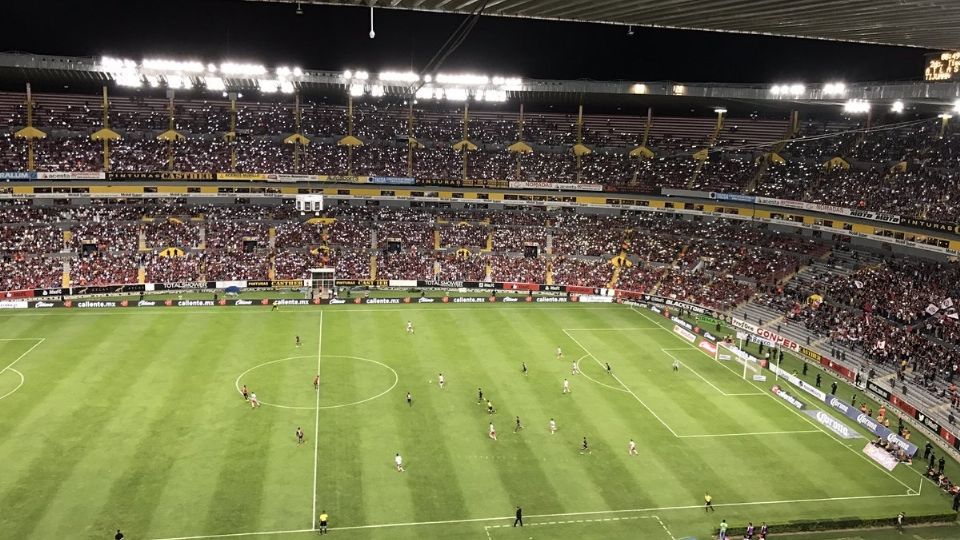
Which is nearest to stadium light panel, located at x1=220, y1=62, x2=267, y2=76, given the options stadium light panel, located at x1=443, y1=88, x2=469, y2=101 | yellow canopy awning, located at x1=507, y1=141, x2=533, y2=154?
stadium light panel, located at x1=443, y1=88, x2=469, y2=101

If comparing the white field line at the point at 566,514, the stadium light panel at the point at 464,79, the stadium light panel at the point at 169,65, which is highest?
the stadium light panel at the point at 464,79

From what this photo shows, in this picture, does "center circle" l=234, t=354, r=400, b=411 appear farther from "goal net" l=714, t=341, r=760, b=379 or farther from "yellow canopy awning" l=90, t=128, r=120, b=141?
"yellow canopy awning" l=90, t=128, r=120, b=141

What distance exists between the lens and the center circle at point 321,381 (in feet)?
133

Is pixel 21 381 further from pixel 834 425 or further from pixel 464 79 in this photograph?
pixel 834 425

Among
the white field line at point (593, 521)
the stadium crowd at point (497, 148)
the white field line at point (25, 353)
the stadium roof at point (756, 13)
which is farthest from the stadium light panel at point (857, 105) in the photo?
the white field line at point (25, 353)

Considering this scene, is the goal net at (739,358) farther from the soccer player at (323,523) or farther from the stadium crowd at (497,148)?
the soccer player at (323,523)

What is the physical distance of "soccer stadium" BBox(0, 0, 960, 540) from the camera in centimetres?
3022

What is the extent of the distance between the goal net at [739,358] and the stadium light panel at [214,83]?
51.9 meters

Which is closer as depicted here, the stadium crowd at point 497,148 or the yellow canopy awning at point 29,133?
the stadium crowd at point 497,148

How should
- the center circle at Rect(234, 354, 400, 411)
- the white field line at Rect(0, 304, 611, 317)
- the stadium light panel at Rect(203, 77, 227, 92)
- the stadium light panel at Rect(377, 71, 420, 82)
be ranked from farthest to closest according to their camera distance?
1. the stadium light panel at Rect(377, 71, 420, 82)
2. the stadium light panel at Rect(203, 77, 227, 92)
3. the white field line at Rect(0, 304, 611, 317)
4. the center circle at Rect(234, 354, 400, 411)

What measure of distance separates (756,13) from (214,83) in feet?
204

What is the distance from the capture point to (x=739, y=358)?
5034 cm

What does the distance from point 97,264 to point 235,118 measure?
905 inches

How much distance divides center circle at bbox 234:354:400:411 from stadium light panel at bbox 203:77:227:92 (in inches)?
1337
